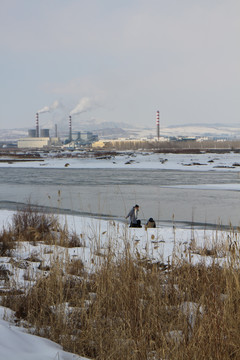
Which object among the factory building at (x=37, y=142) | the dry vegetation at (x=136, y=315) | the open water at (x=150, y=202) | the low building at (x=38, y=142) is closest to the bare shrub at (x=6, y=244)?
the dry vegetation at (x=136, y=315)

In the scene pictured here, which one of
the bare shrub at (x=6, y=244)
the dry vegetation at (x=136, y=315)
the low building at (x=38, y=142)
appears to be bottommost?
the bare shrub at (x=6, y=244)

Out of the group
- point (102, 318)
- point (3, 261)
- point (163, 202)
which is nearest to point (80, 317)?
point (102, 318)

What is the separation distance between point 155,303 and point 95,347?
770 millimetres

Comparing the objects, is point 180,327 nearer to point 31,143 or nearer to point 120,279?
point 120,279

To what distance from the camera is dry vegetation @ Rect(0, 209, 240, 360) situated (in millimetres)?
3324

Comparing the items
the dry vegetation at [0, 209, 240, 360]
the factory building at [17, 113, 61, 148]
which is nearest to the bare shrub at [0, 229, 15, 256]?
the dry vegetation at [0, 209, 240, 360]

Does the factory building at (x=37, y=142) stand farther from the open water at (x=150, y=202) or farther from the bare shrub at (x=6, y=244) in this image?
the bare shrub at (x=6, y=244)

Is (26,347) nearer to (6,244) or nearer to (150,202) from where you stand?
(6,244)

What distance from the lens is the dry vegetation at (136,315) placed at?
Result: 10.9 ft

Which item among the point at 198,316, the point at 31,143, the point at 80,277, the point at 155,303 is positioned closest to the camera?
the point at 198,316

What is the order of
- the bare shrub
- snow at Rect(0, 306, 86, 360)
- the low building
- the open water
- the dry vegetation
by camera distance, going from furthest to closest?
the low building < the open water < the bare shrub < the dry vegetation < snow at Rect(0, 306, 86, 360)

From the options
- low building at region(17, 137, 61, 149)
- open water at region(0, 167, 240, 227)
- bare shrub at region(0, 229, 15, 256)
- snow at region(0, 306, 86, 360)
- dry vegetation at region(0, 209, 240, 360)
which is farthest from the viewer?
low building at region(17, 137, 61, 149)

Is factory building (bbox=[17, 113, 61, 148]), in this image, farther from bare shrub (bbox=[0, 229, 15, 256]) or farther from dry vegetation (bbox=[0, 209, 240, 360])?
dry vegetation (bbox=[0, 209, 240, 360])

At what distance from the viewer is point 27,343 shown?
3.40 m
